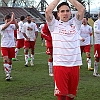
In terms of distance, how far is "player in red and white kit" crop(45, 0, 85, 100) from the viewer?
6.90 m

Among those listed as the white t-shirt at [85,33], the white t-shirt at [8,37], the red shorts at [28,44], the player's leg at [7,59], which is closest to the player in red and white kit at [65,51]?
the player's leg at [7,59]

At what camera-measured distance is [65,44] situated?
6.91 m

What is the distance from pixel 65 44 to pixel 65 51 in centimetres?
13

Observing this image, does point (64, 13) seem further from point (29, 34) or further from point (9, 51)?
point (29, 34)

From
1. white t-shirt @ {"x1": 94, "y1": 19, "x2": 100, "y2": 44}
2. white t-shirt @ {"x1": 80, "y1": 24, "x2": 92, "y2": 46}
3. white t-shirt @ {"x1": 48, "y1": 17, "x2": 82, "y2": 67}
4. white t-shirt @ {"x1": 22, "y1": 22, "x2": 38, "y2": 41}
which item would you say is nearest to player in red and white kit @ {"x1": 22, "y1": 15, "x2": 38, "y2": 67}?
white t-shirt @ {"x1": 22, "y1": 22, "x2": 38, "y2": 41}

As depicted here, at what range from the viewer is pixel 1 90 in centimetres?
1058

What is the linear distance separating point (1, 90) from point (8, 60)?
1969mm

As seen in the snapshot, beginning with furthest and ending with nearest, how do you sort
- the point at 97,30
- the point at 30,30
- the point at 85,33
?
the point at 30,30 → the point at 85,33 → the point at 97,30

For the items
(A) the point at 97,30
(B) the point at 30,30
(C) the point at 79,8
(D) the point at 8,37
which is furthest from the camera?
(B) the point at 30,30

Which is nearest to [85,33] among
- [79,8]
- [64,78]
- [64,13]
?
[79,8]

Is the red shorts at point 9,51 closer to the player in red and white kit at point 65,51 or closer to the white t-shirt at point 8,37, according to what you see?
the white t-shirt at point 8,37

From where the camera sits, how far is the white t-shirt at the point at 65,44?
6.91 m

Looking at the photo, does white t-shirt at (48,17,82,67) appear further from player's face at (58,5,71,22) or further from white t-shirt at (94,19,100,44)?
white t-shirt at (94,19,100,44)

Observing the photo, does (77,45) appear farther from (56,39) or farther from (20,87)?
(20,87)
